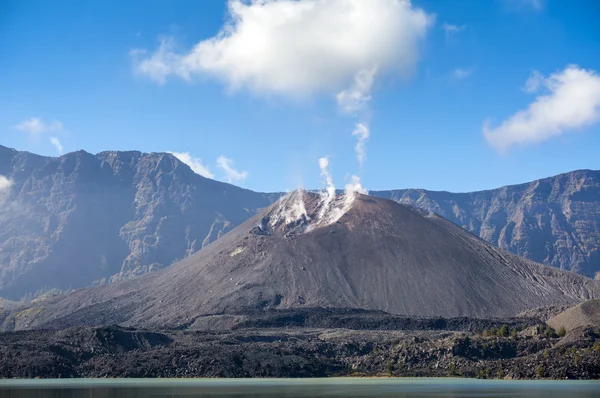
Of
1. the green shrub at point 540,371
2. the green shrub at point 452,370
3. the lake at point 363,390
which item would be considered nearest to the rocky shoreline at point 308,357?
the green shrub at point 452,370

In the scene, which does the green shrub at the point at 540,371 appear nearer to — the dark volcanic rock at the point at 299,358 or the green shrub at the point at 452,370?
the dark volcanic rock at the point at 299,358

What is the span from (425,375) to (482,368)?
10.3 meters

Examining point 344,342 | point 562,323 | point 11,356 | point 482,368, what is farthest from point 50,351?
point 562,323

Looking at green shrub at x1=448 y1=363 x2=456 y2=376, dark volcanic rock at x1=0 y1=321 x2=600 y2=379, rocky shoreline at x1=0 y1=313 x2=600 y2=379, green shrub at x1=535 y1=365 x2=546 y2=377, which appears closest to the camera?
green shrub at x1=535 y1=365 x2=546 y2=377

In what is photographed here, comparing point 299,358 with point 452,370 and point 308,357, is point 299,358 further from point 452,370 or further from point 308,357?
point 452,370

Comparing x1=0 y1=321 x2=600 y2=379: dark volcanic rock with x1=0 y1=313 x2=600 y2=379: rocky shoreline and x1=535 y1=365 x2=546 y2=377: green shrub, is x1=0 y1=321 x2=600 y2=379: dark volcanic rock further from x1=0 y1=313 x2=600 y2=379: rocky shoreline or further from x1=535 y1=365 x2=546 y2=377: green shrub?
x1=535 y1=365 x2=546 y2=377: green shrub

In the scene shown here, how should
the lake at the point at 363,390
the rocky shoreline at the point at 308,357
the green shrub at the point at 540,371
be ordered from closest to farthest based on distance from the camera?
the lake at the point at 363,390 → the green shrub at the point at 540,371 → the rocky shoreline at the point at 308,357

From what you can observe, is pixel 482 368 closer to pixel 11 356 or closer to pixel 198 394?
pixel 198 394

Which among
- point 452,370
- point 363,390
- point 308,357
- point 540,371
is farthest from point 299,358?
point 363,390

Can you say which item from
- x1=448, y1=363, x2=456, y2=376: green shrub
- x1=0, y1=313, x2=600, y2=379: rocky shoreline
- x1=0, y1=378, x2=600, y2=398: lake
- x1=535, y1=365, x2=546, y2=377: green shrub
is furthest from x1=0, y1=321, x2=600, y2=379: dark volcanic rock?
x1=0, y1=378, x2=600, y2=398: lake

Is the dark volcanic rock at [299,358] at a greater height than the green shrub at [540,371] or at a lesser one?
greater

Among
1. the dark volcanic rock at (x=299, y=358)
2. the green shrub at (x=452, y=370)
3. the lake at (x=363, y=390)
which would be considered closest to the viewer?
the lake at (x=363, y=390)

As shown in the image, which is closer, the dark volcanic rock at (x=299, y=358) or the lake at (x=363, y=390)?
the lake at (x=363, y=390)

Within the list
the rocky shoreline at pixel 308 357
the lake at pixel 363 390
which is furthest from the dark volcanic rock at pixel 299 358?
the lake at pixel 363 390
